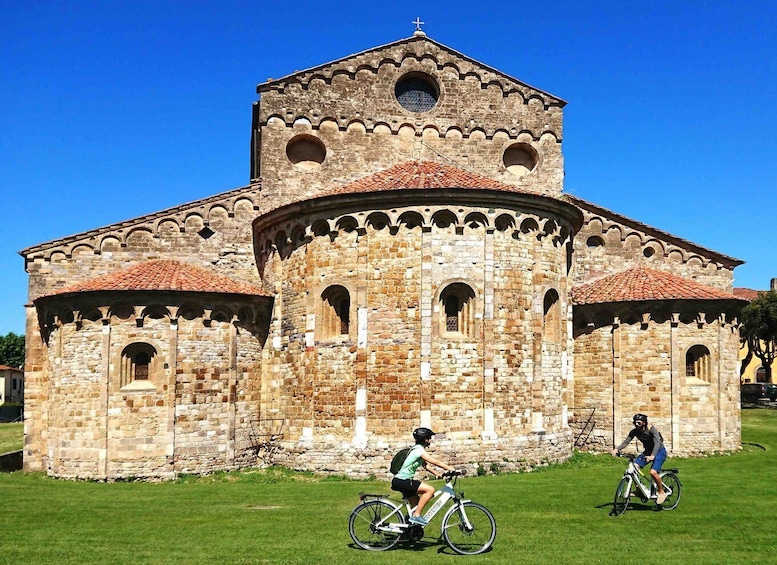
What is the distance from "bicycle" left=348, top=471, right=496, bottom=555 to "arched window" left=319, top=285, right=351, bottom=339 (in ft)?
33.3

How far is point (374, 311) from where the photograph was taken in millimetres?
20375

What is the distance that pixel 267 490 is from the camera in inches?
720

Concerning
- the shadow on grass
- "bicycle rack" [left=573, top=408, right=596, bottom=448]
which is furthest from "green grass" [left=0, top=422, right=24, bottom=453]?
the shadow on grass

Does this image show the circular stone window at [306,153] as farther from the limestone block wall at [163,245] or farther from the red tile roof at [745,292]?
the red tile roof at [745,292]

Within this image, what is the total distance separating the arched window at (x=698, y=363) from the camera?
79.6 ft

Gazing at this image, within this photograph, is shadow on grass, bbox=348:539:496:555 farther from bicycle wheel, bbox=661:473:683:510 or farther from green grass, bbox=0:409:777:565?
bicycle wheel, bbox=661:473:683:510

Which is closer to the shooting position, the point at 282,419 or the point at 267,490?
the point at 267,490

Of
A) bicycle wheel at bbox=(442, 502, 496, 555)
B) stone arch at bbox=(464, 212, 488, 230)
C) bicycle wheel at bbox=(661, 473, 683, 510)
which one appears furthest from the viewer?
stone arch at bbox=(464, 212, 488, 230)

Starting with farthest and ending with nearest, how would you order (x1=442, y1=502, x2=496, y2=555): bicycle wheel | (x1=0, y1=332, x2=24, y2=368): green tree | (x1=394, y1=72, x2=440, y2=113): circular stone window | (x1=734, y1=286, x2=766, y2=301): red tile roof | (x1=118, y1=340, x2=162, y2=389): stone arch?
(x1=0, y1=332, x2=24, y2=368): green tree → (x1=734, y1=286, x2=766, y2=301): red tile roof → (x1=394, y1=72, x2=440, y2=113): circular stone window → (x1=118, y1=340, x2=162, y2=389): stone arch → (x1=442, y1=502, x2=496, y2=555): bicycle wheel

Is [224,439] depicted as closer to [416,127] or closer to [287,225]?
[287,225]

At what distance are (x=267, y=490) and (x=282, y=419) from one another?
3.79m

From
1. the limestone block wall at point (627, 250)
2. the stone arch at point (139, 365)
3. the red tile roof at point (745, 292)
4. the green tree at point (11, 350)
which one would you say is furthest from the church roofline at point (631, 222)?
the green tree at point (11, 350)

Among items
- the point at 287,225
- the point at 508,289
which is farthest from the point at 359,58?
the point at 508,289

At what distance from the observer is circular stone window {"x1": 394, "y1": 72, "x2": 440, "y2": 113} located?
25.3 metres
